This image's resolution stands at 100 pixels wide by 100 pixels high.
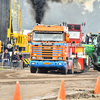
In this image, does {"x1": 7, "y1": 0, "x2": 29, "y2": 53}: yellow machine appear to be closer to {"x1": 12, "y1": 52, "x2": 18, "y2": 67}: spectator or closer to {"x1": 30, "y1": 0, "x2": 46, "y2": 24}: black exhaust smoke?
{"x1": 30, "y1": 0, "x2": 46, "y2": 24}: black exhaust smoke

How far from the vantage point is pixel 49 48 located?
61.0 ft

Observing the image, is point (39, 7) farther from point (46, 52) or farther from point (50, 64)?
point (50, 64)

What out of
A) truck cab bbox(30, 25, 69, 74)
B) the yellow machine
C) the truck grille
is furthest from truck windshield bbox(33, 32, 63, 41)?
the yellow machine

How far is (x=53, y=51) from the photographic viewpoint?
18625 mm

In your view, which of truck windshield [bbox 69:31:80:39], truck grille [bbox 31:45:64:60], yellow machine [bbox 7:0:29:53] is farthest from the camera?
yellow machine [bbox 7:0:29:53]

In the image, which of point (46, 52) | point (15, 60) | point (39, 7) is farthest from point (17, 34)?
point (46, 52)

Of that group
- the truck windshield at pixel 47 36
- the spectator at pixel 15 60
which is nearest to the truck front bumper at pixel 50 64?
the truck windshield at pixel 47 36

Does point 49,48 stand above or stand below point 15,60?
above

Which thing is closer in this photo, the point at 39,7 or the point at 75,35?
the point at 75,35

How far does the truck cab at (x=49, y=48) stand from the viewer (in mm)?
18469

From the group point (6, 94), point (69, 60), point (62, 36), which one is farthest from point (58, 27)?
point (6, 94)

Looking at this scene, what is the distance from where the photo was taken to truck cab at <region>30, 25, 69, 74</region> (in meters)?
18.5

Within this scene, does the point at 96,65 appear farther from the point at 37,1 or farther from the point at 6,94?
the point at 6,94

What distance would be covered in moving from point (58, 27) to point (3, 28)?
8.99 metres
